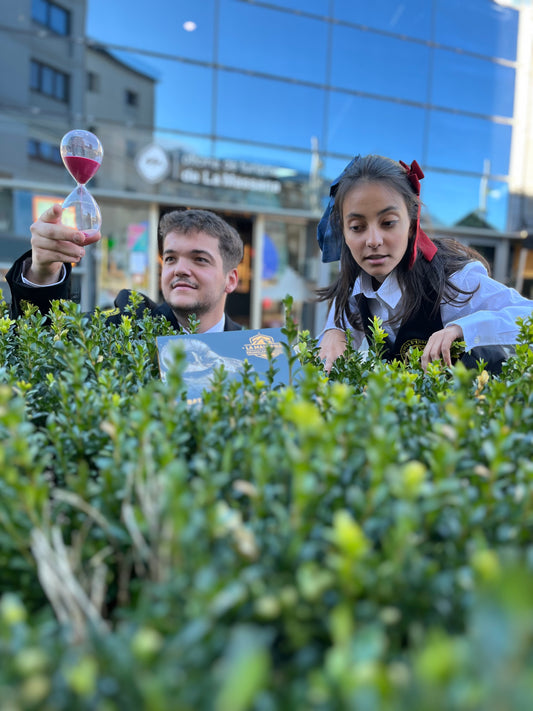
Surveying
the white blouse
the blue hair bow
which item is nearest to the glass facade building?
the blue hair bow

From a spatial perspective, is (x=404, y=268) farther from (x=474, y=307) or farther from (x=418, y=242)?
(x=474, y=307)

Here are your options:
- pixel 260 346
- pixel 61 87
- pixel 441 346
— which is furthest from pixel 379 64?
pixel 260 346

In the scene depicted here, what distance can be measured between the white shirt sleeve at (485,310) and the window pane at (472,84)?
9212mm

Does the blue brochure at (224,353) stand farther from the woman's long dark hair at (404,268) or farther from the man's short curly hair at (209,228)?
the man's short curly hair at (209,228)

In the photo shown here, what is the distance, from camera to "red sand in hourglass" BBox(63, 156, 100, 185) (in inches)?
91.3

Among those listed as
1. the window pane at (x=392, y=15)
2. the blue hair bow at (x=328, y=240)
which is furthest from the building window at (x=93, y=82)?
the blue hair bow at (x=328, y=240)

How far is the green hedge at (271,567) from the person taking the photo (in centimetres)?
42

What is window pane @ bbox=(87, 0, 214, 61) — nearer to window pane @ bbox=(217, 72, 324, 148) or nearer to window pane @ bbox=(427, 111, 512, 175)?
window pane @ bbox=(217, 72, 324, 148)

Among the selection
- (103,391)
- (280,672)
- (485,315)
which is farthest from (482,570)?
(485,315)

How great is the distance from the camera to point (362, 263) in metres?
2.63

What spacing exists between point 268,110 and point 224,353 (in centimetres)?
872

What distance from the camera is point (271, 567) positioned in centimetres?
63

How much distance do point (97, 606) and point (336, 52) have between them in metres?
10.7

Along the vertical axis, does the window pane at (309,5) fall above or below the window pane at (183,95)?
above
